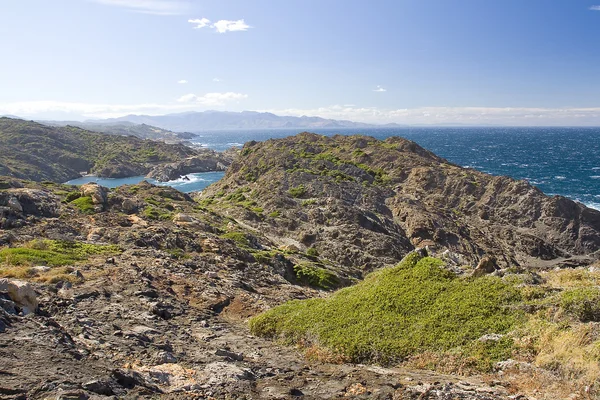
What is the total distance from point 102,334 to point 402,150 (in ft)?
269

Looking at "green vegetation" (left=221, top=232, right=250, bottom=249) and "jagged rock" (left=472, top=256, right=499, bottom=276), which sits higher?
"jagged rock" (left=472, top=256, right=499, bottom=276)

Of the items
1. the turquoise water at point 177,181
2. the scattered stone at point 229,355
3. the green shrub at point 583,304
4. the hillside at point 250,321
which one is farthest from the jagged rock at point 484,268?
the turquoise water at point 177,181

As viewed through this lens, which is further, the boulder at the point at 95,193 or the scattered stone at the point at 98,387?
the boulder at the point at 95,193

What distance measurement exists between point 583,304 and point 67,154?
573ft

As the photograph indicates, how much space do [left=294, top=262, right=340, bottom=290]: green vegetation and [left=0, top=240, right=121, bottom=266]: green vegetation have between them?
12501mm

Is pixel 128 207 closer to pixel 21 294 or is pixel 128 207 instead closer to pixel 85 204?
pixel 85 204

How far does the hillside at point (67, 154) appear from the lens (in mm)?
134625

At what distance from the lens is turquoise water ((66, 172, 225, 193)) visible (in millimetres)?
121762

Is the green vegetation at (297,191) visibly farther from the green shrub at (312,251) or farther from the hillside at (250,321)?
the hillside at (250,321)

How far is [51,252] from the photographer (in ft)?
64.6

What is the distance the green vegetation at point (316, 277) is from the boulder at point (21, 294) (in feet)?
61.2

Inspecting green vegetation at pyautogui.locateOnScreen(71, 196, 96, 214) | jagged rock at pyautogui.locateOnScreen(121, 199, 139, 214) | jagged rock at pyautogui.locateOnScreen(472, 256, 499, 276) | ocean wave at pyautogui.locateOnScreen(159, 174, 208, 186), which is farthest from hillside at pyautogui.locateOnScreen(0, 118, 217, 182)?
jagged rock at pyautogui.locateOnScreen(472, 256, 499, 276)

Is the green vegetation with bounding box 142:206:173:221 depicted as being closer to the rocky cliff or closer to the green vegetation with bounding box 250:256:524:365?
the rocky cliff

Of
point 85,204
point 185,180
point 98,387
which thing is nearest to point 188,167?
point 185,180
